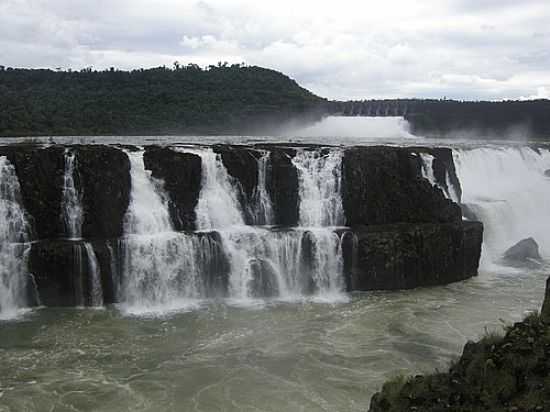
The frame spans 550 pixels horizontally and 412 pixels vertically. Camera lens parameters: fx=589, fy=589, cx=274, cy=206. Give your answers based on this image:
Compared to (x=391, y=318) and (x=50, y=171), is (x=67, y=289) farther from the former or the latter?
(x=391, y=318)

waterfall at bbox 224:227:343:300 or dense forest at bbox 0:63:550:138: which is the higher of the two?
dense forest at bbox 0:63:550:138

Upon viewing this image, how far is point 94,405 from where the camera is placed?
9875mm

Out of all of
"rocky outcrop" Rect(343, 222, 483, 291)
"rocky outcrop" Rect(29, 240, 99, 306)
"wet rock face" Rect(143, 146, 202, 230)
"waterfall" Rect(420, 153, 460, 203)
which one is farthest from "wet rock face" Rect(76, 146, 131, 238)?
"waterfall" Rect(420, 153, 460, 203)

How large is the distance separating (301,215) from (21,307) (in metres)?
8.37

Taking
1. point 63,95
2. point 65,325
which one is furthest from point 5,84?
point 65,325

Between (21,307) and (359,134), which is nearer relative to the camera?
(21,307)

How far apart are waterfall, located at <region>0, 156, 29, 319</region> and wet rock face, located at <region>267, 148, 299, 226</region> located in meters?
7.21

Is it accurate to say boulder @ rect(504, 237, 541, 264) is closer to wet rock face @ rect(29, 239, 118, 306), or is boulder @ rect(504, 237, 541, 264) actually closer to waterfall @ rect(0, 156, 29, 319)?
wet rock face @ rect(29, 239, 118, 306)

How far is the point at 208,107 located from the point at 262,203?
37316mm

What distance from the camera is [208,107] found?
5412 cm

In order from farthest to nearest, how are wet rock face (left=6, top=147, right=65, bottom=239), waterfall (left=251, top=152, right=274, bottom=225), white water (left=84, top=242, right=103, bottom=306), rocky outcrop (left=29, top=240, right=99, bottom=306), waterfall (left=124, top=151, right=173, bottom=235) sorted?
waterfall (left=251, top=152, right=274, bottom=225)
waterfall (left=124, top=151, right=173, bottom=235)
wet rock face (left=6, top=147, right=65, bottom=239)
white water (left=84, top=242, right=103, bottom=306)
rocky outcrop (left=29, top=240, right=99, bottom=306)

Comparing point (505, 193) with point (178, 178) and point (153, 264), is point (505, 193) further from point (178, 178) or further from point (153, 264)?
point (153, 264)

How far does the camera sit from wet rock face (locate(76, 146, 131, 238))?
16.1m

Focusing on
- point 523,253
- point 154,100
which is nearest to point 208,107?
point 154,100
